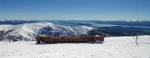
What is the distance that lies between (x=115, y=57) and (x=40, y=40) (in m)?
14.3

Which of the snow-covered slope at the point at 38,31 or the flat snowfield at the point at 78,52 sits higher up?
the flat snowfield at the point at 78,52

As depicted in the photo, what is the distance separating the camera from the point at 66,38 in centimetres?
2814

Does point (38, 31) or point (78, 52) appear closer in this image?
point (78, 52)

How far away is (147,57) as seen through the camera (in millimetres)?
16281

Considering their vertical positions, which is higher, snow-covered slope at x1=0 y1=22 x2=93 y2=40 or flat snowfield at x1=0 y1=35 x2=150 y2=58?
flat snowfield at x1=0 y1=35 x2=150 y2=58

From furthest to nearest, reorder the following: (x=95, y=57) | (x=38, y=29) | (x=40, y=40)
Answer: (x=38, y=29) → (x=40, y=40) → (x=95, y=57)

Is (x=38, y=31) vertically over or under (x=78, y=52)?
under

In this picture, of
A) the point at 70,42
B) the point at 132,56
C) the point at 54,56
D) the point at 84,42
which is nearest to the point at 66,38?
the point at 70,42

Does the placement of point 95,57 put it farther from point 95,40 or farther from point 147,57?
point 95,40

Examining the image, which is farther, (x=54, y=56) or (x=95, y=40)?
(x=95, y=40)

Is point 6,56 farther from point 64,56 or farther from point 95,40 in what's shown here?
point 95,40

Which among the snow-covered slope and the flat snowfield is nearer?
the flat snowfield

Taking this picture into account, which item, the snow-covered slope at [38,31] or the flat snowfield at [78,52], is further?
the snow-covered slope at [38,31]

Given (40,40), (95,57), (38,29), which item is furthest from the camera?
(38,29)
